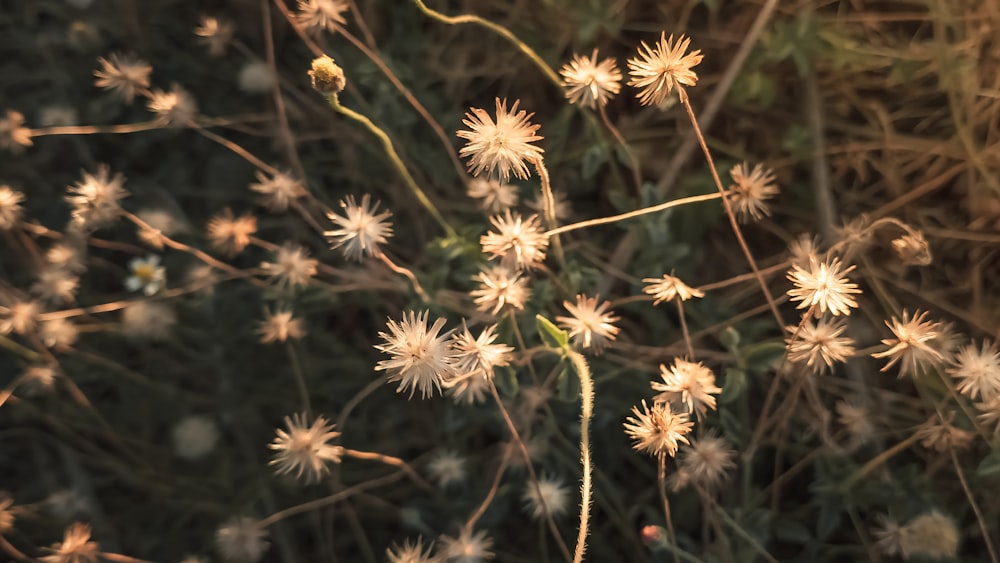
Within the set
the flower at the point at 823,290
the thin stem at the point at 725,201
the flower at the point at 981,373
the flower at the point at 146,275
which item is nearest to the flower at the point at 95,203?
the flower at the point at 146,275

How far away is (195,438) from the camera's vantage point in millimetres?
1472

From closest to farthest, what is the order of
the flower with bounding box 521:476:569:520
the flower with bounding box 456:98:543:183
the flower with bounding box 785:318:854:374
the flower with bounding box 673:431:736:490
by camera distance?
the flower with bounding box 456:98:543:183 < the flower with bounding box 785:318:854:374 < the flower with bounding box 673:431:736:490 < the flower with bounding box 521:476:569:520

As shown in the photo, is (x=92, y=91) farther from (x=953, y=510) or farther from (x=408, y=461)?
(x=953, y=510)

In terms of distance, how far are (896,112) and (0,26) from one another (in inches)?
69.0

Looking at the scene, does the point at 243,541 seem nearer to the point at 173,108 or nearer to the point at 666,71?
the point at 173,108

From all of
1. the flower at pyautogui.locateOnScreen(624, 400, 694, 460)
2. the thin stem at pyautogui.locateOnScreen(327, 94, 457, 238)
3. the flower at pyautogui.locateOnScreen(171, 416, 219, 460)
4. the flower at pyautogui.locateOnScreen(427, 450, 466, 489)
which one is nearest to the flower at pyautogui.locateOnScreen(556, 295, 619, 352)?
the flower at pyautogui.locateOnScreen(624, 400, 694, 460)

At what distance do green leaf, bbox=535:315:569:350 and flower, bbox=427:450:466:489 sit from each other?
36 cm

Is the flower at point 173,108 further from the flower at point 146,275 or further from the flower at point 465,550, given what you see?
→ the flower at point 465,550

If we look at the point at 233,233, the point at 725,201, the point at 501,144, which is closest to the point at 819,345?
the point at 725,201

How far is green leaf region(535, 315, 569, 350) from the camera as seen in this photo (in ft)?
2.91

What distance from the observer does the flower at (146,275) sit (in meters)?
1.43

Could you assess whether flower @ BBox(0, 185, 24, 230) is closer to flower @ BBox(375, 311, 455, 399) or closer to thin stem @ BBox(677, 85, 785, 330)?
flower @ BBox(375, 311, 455, 399)

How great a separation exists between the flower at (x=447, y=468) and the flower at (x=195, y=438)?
450 mm

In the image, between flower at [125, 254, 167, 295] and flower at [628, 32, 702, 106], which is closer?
flower at [628, 32, 702, 106]
